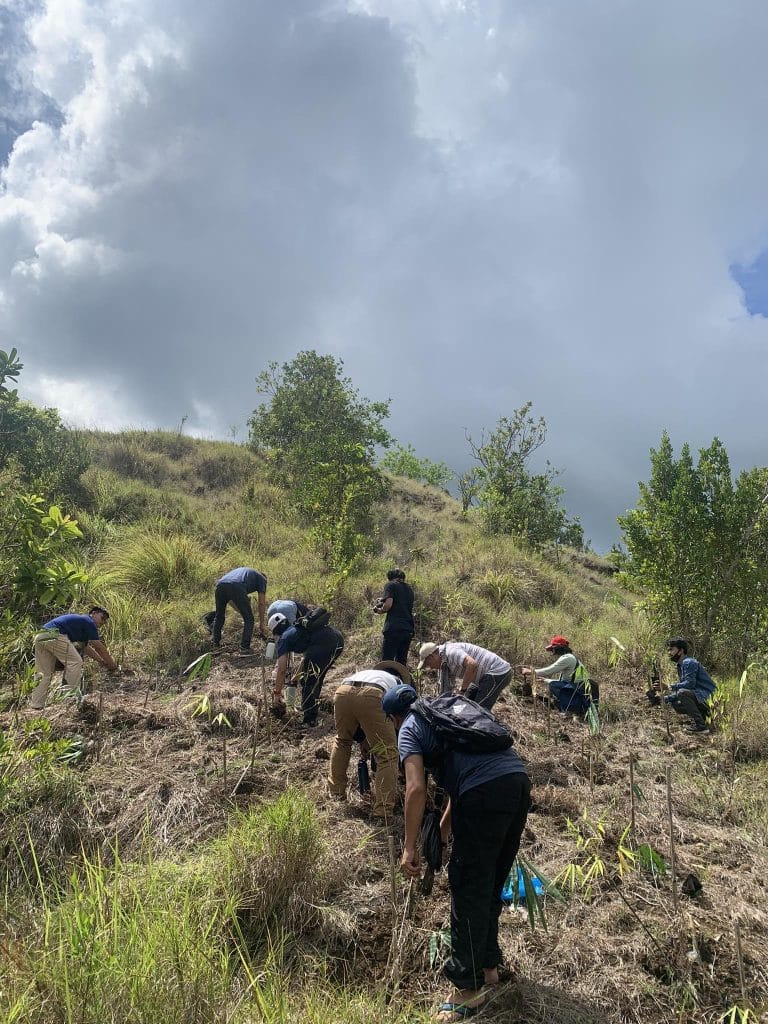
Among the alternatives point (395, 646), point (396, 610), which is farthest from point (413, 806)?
point (395, 646)

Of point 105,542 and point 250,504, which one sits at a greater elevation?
point 250,504

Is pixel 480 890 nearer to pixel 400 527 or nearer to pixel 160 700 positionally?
pixel 160 700

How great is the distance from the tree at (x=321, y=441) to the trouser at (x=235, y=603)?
2864 millimetres

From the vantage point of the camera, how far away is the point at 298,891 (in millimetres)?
2822

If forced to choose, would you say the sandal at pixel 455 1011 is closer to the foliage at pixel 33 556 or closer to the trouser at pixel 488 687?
the trouser at pixel 488 687

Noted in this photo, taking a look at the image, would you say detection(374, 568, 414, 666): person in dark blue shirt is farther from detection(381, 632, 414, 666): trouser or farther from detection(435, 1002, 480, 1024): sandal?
detection(435, 1002, 480, 1024): sandal

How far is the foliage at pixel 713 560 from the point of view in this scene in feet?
27.6

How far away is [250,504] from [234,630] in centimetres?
692

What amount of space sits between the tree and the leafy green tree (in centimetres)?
537

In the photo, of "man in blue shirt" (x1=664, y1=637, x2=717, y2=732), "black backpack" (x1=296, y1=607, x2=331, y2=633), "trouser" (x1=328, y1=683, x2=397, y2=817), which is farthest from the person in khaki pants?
"man in blue shirt" (x1=664, y1=637, x2=717, y2=732)

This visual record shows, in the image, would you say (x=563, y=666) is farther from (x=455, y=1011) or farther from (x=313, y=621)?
(x=455, y=1011)

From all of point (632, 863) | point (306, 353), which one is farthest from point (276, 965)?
point (306, 353)

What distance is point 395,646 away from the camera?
6523mm

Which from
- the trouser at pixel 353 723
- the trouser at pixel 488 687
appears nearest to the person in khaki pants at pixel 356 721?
the trouser at pixel 353 723
